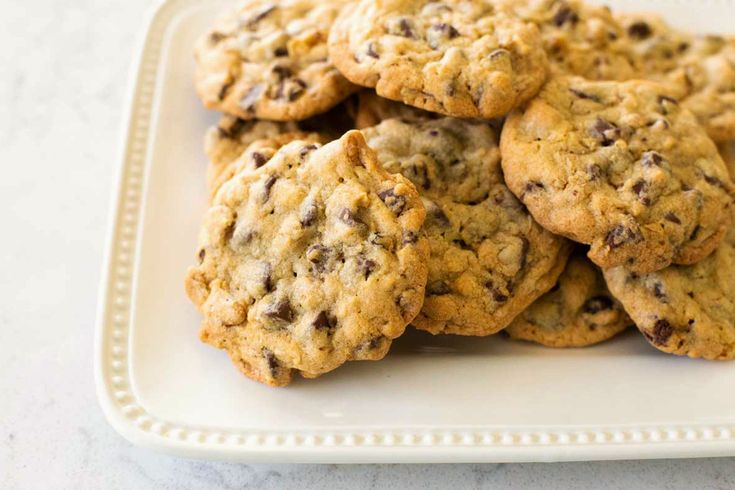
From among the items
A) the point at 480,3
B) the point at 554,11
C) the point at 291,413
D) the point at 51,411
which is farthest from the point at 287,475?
the point at 554,11

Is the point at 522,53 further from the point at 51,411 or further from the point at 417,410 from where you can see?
the point at 51,411

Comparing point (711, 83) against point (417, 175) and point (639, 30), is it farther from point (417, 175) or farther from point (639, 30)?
point (417, 175)

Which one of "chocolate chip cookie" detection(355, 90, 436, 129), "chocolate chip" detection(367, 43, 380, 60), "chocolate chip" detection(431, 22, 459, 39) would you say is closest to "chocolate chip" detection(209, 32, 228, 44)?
"chocolate chip cookie" detection(355, 90, 436, 129)

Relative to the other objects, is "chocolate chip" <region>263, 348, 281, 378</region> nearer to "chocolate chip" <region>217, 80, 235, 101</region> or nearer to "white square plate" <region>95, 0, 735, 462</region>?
"white square plate" <region>95, 0, 735, 462</region>

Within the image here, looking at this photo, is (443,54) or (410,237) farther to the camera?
(443,54)

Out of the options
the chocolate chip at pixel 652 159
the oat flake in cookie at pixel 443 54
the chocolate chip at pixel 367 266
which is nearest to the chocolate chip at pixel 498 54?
the oat flake in cookie at pixel 443 54

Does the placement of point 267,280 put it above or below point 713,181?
above

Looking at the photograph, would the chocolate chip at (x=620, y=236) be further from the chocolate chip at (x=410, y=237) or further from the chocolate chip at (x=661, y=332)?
the chocolate chip at (x=410, y=237)

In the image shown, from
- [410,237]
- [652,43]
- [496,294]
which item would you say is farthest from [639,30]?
[410,237]
